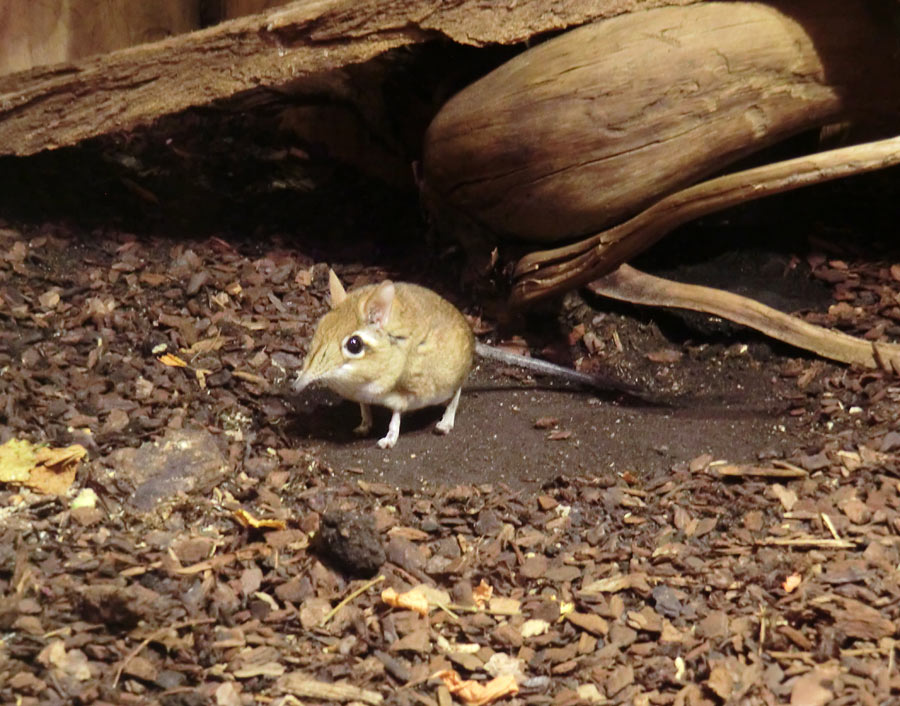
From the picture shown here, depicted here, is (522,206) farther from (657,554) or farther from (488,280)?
(657,554)

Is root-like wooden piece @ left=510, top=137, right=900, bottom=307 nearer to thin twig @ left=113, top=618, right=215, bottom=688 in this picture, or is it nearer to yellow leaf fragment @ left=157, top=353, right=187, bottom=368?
yellow leaf fragment @ left=157, top=353, right=187, bottom=368

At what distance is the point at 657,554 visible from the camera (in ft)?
13.3

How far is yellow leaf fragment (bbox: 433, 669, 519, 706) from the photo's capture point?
332 cm

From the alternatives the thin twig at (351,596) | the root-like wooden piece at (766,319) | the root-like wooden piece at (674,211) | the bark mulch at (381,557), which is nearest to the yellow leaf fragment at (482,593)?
the bark mulch at (381,557)

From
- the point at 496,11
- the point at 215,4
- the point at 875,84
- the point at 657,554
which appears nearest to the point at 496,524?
the point at 657,554

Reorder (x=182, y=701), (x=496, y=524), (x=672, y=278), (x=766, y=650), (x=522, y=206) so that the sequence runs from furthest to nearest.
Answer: (x=672, y=278)
(x=522, y=206)
(x=496, y=524)
(x=766, y=650)
(x=182, y=701)

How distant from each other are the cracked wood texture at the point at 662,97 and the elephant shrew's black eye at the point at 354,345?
135 cm

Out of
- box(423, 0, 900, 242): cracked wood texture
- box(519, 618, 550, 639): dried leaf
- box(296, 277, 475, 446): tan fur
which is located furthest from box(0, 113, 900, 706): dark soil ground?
box(423, 0, 900, 242): cracked wood texture

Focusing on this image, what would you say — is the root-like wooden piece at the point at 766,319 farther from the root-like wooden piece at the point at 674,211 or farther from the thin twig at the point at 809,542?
the thin twig at the point at 809,542

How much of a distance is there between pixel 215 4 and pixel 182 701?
4.63 m

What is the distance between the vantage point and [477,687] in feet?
11.1

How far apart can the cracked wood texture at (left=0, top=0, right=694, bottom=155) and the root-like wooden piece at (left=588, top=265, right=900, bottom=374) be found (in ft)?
6.01

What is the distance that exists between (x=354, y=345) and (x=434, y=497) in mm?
997

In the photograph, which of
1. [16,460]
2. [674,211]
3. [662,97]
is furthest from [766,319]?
[16,460]
